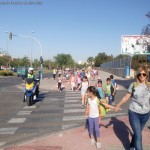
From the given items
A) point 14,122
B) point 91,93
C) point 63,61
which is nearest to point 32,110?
point 14,122

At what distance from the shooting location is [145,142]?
7309 millimetres

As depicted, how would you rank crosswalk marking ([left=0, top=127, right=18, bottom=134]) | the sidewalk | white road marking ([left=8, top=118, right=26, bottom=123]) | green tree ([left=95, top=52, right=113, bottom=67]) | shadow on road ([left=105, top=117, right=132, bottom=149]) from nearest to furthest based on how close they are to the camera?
the sidewalk → shadow on road ([left=105, top=117, right=132, bottom=149]) → crosswalk marking ([left=0, top=127, right=18, bottom=134]) → white road marking ([left=8, top=118, right=26, bottom=123]) → green tree ([left=95, top=52, right=113, bottom=67])

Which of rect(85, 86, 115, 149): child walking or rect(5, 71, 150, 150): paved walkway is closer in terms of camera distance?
rect(5, 71, 150, 150): paved walkway

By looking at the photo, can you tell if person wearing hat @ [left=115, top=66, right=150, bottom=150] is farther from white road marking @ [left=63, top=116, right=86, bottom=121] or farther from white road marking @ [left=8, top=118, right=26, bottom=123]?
white road marking @ [left=8, top=118, right=26, bottom=123]

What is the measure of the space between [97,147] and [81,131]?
1.59 metres

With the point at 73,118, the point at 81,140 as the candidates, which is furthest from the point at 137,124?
the point at 73,118

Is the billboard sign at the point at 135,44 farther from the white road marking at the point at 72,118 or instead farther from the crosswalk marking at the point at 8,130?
the crosswalk marking at the point at 8,130

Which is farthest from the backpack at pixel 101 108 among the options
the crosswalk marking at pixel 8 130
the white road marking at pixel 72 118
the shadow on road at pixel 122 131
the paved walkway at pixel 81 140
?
the white road marking at pixel 72 118

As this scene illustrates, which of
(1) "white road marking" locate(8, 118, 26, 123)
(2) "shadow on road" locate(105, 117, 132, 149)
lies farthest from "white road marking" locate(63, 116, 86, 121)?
(2) "shadow on road" locate(105, 117, 132, 149)

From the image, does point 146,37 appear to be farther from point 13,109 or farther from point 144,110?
point 144,110

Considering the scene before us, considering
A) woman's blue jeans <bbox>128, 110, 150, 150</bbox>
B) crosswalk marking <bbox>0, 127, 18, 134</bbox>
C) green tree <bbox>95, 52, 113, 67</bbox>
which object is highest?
green tree <bbox>95, 52, 113, 67</bbox>

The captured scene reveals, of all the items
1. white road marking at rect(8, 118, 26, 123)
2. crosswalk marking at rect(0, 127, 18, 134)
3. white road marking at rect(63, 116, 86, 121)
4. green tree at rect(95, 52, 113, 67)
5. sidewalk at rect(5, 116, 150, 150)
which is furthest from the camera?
green tree at rect(95, 52, 113, 67)

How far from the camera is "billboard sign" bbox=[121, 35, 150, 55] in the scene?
4453 cm

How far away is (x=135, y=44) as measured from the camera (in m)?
45.6
